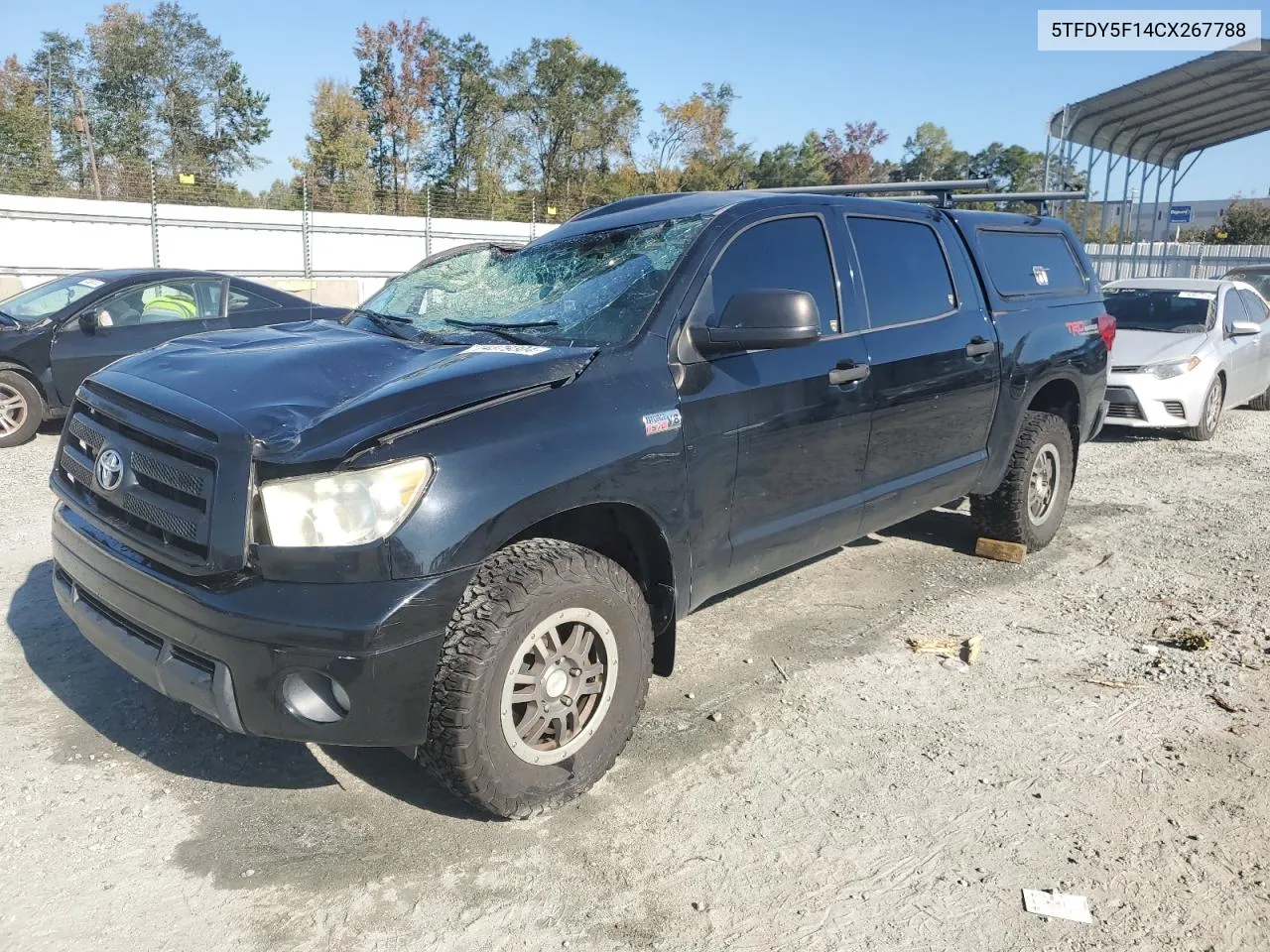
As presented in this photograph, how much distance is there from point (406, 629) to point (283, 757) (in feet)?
3.68

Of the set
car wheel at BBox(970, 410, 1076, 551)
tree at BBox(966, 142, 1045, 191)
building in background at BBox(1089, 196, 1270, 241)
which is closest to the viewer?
car wheel at BBox(970, 410, 1076, 551)

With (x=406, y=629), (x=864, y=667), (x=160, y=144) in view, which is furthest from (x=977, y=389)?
(x=160, y=144)

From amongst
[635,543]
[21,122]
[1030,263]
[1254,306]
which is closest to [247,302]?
[1030,263]

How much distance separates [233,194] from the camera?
26062 millimetres

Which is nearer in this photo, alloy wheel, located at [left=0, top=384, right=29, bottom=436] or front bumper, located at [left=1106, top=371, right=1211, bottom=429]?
alloy wheel, located at [left=0, top=384, right=29, bottom=436]

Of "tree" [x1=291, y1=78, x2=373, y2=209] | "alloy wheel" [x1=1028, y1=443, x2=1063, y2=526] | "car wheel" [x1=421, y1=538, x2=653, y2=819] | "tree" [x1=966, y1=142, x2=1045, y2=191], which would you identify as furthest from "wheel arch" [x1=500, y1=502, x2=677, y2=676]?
"tree" [x1=966, y1=142, x2=1045, y2=191]

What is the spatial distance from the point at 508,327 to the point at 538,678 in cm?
133

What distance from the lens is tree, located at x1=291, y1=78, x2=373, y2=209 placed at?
46750 millimetres

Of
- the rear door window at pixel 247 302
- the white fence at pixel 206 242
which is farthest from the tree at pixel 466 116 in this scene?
the rear door window at pixel 247 302

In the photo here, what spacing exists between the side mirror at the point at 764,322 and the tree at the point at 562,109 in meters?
51.7

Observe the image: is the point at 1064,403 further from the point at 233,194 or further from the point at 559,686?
the point at 233,194

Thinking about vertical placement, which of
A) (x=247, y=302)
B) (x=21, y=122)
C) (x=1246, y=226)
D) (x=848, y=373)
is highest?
(x=21, y=122)

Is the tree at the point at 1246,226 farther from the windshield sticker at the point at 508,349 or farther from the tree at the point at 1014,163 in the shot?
the windshield sticker at the point at 508,349

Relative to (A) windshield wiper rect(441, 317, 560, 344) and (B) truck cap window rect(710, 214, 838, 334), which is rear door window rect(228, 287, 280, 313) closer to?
(A) windshield wiper rect(441, 317, 560, 344)
